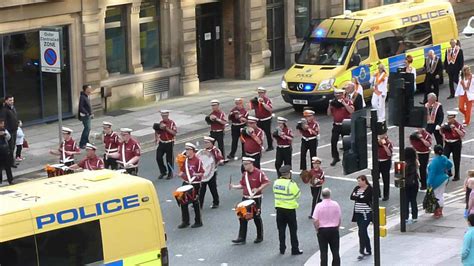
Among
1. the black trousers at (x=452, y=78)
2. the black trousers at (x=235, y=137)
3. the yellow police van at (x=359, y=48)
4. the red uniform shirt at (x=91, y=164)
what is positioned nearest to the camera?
the red uniform shirt at (x=91, y=164)

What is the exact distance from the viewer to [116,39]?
113 feet

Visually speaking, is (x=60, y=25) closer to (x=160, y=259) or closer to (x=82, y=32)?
(x=82, y=32)

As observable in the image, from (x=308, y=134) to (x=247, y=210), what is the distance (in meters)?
5.54

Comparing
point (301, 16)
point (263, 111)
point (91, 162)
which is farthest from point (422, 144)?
point (301, 16)

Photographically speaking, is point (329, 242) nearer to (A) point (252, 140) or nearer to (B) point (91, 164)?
(B) point (91, 164)

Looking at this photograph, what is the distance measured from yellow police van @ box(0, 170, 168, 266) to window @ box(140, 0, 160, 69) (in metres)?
18.9

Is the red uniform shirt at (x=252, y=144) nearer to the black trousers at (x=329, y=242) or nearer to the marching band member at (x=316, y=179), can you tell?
the marching band member at (x=316, y=179)

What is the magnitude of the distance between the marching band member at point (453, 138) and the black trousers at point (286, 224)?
19.2 ft

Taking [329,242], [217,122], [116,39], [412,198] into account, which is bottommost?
[329,242]

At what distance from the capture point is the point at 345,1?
42.8 meters

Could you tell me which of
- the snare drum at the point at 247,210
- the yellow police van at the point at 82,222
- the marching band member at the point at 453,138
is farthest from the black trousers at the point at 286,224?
the marching band member at the point at 453,138

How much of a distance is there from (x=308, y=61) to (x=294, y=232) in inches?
543

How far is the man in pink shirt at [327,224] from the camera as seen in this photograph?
18844mm

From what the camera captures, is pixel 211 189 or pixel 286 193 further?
pixel 211 189
